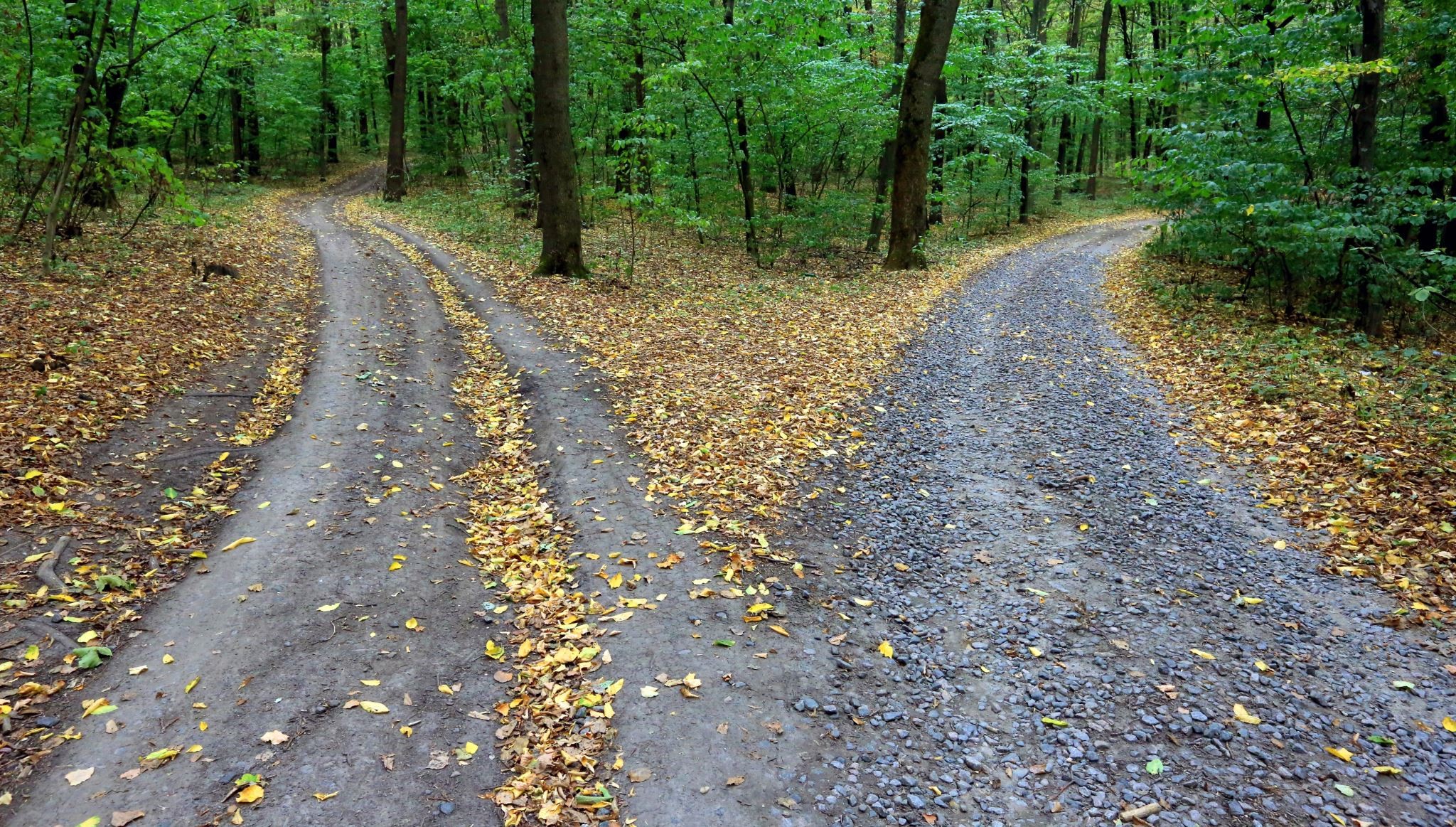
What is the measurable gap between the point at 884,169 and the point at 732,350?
38.6ft

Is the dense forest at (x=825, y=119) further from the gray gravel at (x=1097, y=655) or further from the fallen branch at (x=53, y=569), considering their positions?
the fallen branch at (x=53, y=569)

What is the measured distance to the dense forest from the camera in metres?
10.1

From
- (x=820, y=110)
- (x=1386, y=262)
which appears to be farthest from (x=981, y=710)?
(x=820, y=110)

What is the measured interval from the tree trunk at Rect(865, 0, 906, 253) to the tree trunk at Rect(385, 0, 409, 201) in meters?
16.4

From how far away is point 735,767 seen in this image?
11.8 ft

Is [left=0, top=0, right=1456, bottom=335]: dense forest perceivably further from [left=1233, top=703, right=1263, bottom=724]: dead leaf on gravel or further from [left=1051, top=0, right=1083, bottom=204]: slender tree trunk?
[left=1233, top=703, right=1263, bottom=724]: dead leaf on gravel

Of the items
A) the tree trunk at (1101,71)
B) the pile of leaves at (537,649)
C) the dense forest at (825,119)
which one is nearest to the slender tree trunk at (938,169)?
the dense forest at (825,119)

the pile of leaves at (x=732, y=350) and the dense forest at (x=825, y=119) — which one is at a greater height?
the dense forest at (x=825, y=119)

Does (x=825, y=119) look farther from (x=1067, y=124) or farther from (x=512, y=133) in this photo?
(x=1067, y=124)

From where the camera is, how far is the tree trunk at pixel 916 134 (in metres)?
15.2

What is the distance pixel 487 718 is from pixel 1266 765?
3.94 m

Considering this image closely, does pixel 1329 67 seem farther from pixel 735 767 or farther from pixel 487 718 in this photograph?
pixel 487 718

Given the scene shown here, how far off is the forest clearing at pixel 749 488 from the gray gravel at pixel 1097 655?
0.03m

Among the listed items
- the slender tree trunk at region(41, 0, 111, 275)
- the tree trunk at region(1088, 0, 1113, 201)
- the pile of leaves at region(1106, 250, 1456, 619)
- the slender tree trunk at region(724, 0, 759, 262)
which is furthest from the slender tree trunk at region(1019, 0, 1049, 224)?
the slender tree trunk at region(41, 0, 111, 275)
